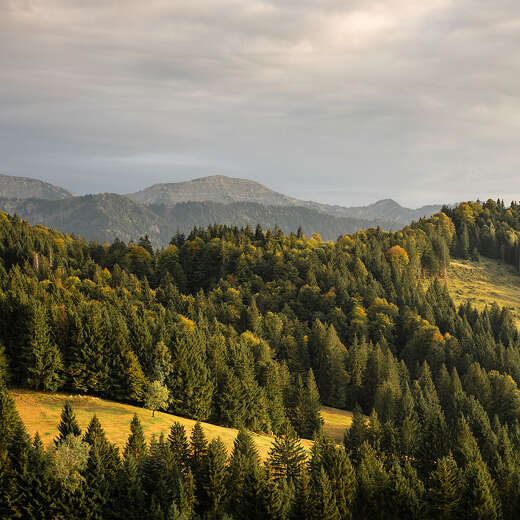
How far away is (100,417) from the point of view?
2554 inches

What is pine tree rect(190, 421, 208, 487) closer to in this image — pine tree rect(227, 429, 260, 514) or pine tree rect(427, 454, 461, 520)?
pine tree rect(227, 429, 260, 514)

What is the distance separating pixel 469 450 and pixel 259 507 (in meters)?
37.6

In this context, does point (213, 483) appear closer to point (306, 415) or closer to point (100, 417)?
point (100, 417)

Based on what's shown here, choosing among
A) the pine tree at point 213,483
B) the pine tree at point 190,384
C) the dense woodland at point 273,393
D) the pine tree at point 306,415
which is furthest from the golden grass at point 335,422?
the pine tree at point 213,483

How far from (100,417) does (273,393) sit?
3718 centimetres

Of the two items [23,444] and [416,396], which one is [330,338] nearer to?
[416,396]

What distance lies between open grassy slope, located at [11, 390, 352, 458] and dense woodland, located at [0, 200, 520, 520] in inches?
99.1

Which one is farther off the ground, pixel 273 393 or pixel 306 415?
pixel 273 393

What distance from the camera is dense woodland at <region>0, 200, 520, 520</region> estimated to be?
45.3 metres

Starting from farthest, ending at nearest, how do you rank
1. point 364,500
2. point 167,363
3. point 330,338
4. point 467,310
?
point 467,310 → point 330,338 → point 167,363 → point 364,500

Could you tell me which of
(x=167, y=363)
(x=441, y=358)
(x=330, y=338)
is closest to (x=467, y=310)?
(x=441, y=358)

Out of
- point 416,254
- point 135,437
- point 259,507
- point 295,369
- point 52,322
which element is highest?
point 416,254

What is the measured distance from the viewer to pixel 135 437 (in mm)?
52406

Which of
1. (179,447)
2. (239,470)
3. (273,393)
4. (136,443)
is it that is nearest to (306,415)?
(273,393)
